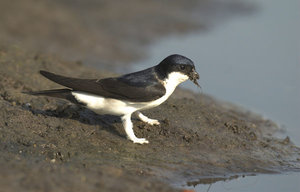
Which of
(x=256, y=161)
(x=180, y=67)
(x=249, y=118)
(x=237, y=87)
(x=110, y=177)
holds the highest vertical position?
(x=237, y=87)

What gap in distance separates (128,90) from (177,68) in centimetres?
53

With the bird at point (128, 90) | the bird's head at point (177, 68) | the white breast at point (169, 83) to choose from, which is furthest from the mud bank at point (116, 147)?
the bird's head at point (177, 68)

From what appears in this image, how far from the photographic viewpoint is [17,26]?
1112 cm

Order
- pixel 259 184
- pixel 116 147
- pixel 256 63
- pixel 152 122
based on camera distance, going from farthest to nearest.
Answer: pixel 256 63 < pixel 152 122 < pixel 116 147 < pixel 259 184

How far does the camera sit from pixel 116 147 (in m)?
5.68

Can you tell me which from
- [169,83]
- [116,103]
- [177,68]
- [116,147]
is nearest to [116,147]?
[116,147]

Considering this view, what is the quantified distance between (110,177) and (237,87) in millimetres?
4885

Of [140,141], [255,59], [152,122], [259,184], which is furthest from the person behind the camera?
[255,59]

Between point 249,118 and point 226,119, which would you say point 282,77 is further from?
point 226,119

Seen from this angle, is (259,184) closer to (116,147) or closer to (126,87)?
(116,147)

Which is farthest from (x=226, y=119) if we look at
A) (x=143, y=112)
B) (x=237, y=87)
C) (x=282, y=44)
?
(x=282, y=44)

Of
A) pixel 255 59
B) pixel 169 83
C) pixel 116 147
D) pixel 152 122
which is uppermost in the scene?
pixel 255 59

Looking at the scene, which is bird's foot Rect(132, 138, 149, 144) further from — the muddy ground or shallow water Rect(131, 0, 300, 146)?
shallow water Rect(131, 0, 300, 146)

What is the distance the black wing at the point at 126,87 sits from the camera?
560 centimetres
